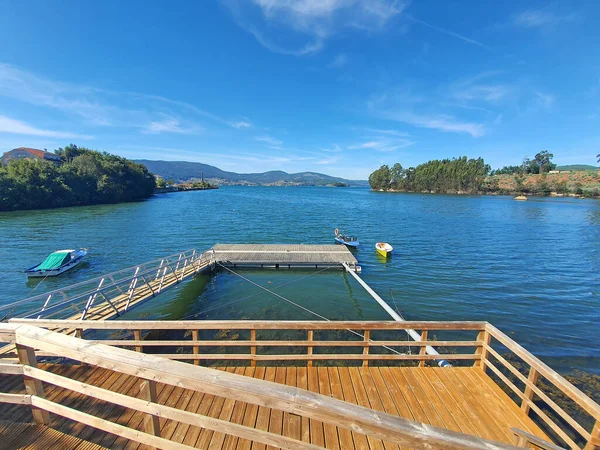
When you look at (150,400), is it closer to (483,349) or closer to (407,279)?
(483,349)

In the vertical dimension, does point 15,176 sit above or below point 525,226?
above

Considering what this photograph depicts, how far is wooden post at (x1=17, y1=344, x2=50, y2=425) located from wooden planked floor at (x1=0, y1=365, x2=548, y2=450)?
0.33 metres

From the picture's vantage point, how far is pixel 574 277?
17.2 meters

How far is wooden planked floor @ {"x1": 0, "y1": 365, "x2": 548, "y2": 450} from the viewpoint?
343 cm

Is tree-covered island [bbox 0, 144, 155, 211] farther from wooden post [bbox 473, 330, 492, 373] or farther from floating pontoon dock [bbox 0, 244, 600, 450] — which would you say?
wooden post [bbox 473, 330, 492, 373]

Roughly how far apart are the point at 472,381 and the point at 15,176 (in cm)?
6689

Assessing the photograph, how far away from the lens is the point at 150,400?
7.42 ft

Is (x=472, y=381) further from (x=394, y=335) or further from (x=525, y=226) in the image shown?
(x=525, y=226)

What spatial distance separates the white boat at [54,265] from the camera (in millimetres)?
15867

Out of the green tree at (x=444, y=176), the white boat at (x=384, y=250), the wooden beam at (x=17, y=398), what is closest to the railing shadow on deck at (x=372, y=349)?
the wooden beam at (x=17, y=398)

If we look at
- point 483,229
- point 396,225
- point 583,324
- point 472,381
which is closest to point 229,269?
point 472,381

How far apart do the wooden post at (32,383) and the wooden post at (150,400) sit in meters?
1.36

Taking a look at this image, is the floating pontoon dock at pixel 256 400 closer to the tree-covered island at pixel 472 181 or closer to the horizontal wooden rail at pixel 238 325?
the horizontal wooden rail at pixel 238 325

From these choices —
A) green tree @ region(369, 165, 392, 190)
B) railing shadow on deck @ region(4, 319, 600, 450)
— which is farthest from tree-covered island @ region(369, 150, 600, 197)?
railing shadow on deck @ region(4, 319, 600, 450)
